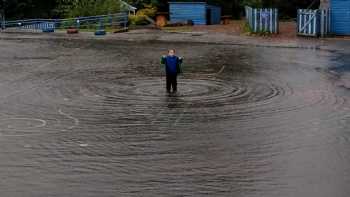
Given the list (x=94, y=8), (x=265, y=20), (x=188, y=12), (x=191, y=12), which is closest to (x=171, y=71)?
(x=265, y=20)

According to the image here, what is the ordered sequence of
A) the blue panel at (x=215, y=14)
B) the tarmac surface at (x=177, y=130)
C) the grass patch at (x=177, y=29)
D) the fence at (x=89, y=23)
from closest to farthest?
1. the tarmac surface at (x=177, y=130)
2. the grass patch at (x=177, y=29)
3. the fence at (x=89, y=23)
4. the blue panel at (x=215, y=14)

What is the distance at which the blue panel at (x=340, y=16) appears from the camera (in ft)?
122

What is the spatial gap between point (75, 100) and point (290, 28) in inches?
1143

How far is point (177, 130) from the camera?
14.0 metres

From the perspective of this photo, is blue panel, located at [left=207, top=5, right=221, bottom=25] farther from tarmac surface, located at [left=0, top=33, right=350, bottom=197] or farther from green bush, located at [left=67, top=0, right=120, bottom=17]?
tarmac surface, located at [left=0, top=33, right=350, bottom=197]

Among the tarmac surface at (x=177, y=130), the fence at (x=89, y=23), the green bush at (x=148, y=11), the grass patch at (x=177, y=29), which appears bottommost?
the tarmac surface at (x=177, y=130)

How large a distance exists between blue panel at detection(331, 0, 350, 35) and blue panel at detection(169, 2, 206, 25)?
15.6 m

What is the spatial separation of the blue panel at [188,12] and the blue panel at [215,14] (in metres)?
1.88

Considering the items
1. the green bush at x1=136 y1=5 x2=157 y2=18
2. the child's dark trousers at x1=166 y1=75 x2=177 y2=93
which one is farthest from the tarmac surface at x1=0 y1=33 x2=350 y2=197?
the green bush at x1=136 y1=5 x2=157 y2=18

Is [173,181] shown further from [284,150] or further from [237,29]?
[237,29]

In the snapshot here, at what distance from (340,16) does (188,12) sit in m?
17.2

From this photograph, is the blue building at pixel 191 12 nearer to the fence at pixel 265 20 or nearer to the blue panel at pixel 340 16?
the fence at pixel 265 20

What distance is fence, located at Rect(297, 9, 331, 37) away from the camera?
3691 cm

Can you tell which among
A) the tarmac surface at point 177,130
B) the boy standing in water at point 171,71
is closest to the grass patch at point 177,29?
the tarmac surface at point 177,130
